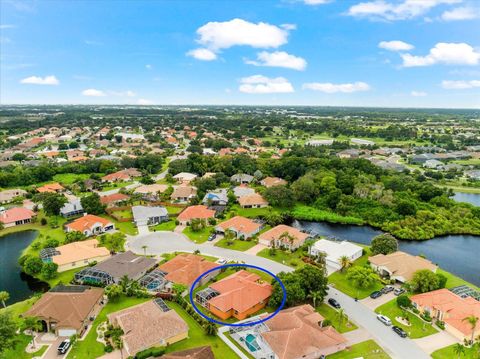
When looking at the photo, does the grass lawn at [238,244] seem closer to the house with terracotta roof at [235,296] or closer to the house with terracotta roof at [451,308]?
the house with terracotta roof at [235,296]

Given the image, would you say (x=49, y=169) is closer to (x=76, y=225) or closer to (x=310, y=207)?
(x=76, y=225)

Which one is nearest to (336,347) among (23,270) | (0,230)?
(23,270)

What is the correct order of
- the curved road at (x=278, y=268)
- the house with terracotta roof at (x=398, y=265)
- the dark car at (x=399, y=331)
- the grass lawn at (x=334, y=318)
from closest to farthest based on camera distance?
the curved road at (x=278, y=268), the dark car at (x=399, y=331), the grass lawn at (x=334, y=318), the house with terracotta roof at (x=398, y=265)

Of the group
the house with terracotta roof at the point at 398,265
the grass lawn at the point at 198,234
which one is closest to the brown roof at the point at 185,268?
the grass lawn at the point at 198,234

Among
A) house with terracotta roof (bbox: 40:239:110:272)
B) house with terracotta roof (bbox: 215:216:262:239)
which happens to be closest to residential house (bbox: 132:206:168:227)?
house with terracotta roof (bbox: 215:216:262:239)

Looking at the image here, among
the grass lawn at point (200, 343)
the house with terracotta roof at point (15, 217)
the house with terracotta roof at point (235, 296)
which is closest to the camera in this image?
the grass lawn at point (200, 343)

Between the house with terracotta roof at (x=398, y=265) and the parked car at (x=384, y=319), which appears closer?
the parked car at (x=384, y=319)

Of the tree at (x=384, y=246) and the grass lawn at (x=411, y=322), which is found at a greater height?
the tree at (x=384, y=246)
